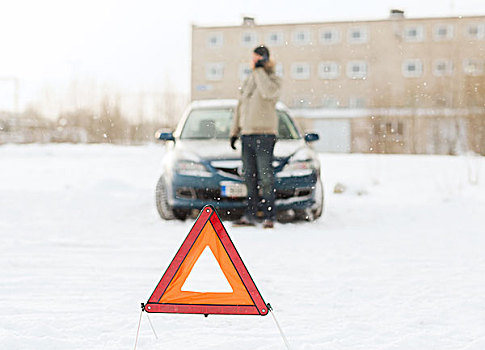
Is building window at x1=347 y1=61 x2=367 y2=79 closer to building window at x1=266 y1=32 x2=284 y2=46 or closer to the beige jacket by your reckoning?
building window at x1=266 y1=32 x2=284 y2=46

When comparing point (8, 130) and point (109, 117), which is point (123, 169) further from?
point (8, 130)

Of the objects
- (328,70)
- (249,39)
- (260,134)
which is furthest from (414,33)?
(260,134)

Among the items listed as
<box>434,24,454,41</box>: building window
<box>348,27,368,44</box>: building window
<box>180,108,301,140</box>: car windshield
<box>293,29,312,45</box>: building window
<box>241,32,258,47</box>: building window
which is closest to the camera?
<box>180,108,301,140</box>: car windshield

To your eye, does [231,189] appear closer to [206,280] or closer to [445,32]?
[206,280]

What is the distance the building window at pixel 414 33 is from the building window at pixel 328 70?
20.9ft

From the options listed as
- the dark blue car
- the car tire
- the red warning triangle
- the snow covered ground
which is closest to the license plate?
the dark blue car

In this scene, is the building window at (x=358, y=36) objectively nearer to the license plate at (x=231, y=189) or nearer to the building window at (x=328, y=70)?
the building window at (x=328, y=70)

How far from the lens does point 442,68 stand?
54.4m

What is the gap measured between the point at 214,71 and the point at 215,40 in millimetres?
2860

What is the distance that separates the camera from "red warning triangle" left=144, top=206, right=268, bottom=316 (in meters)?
2.72

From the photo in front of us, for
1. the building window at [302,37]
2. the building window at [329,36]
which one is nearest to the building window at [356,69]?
the building window at [329,36]

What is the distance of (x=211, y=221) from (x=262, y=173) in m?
4.28

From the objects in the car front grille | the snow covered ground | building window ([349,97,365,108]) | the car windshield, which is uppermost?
building window ([349,97,365,108])

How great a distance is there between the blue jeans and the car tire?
0.60 metres
